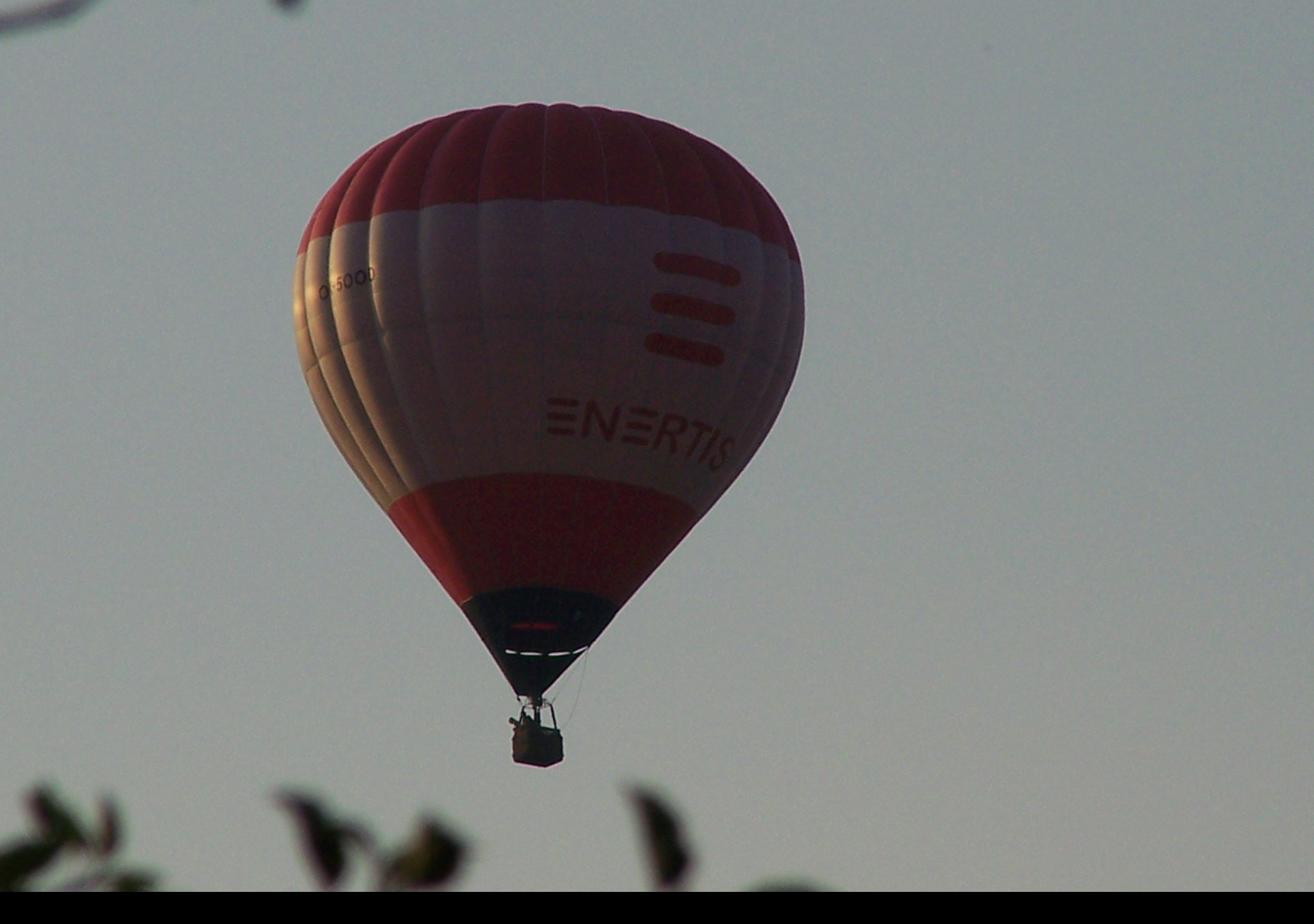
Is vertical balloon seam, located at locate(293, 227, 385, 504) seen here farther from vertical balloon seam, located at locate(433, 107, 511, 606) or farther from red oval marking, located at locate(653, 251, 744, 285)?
red oval marking, located at locate(653, 251, 744, 285)

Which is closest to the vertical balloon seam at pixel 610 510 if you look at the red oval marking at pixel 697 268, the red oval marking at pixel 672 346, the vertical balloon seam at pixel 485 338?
the red oval marking at pixel 697 268

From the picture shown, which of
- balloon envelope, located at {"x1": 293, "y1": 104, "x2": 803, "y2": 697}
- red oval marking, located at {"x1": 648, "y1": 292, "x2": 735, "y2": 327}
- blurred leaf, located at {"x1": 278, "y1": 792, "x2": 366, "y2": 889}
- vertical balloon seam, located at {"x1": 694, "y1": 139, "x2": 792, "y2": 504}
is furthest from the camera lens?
vertical balloon seam, located at {"x1": 694, "y1": 139, "x2": 792, "y2": 504}

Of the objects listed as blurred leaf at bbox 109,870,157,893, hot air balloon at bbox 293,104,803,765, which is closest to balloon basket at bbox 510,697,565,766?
hot air balloon at bbox 293,104,803,765

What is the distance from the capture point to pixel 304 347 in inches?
1170

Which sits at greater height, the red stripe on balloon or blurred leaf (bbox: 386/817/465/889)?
the red stripe on balloon

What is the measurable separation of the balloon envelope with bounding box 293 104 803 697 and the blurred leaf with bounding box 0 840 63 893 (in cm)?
2504

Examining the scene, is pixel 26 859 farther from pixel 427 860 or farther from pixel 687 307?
pixel 687 307

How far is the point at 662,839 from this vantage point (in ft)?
10.6

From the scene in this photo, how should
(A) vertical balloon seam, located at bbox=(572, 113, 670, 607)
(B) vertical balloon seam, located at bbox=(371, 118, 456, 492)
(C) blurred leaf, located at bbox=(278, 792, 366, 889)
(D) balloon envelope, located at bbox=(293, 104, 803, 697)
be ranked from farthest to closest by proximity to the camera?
1. (A) vertical balloon seam, located at bbox=(572, 113, 670, 607)
2. (D) balloon envelope, located at bbox=(293, 104, 803, 697)
3. (B) vertical balloon seam, located at bbox=(371, 118, 456, 492)
4. (C) blurred leaf, located at bbox=(278, 792, 366, 889)

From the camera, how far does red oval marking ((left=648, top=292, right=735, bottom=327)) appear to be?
28.5 metres

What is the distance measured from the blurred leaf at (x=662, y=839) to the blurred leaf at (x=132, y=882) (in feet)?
2.27
